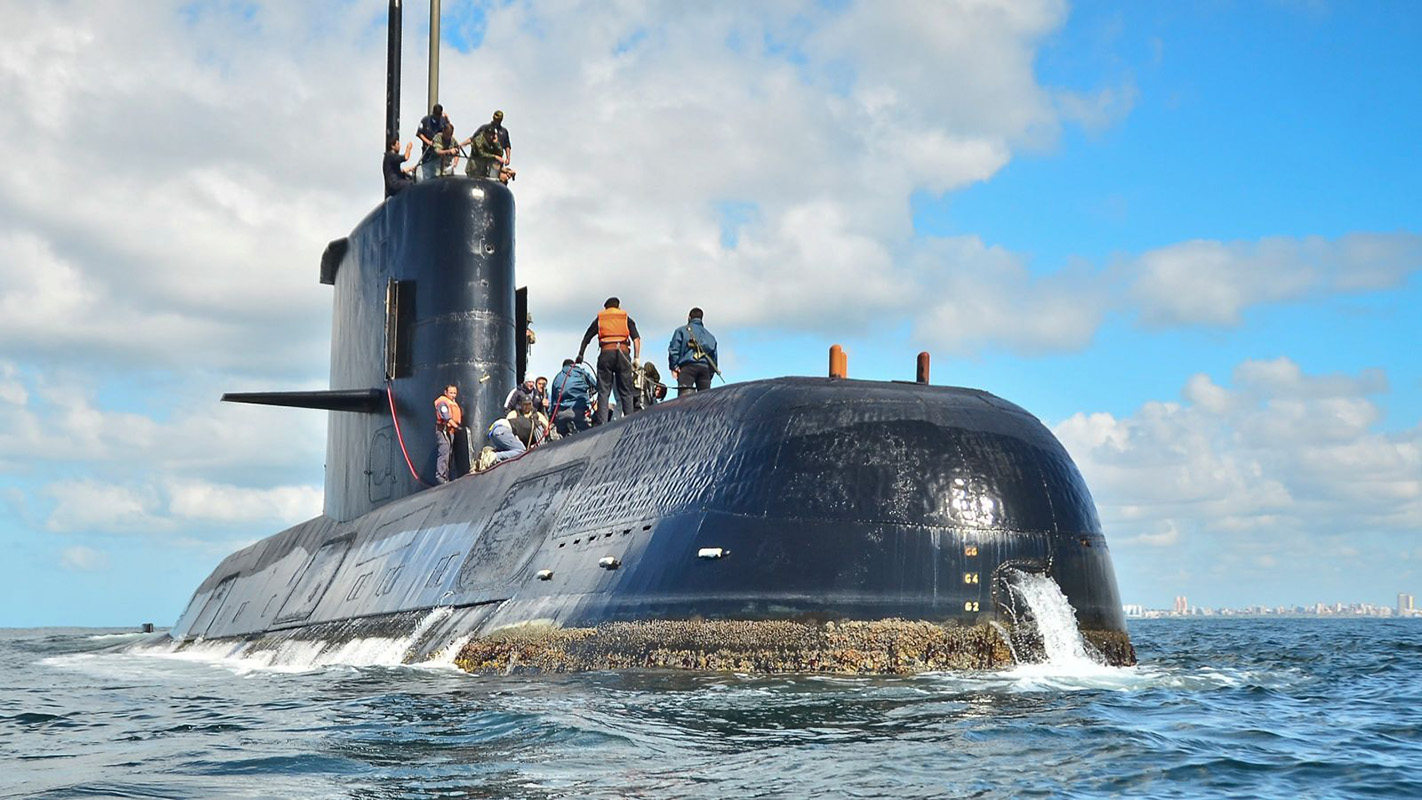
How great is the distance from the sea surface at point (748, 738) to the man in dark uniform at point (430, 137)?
7.72 meters

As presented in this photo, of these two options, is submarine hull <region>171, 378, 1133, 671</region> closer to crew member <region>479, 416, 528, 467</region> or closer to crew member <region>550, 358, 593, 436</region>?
crew member <region>479, 416, 528, 467</region>

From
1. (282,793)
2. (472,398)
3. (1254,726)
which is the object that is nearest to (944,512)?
(1254,726)

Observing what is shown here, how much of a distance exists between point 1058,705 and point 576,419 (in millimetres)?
8898

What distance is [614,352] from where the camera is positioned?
1499 cm

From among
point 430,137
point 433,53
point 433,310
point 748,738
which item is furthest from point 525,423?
point 748,738

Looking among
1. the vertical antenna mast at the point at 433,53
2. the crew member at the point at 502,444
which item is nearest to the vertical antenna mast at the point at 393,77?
the vertical antenna mast at the point at 433,53

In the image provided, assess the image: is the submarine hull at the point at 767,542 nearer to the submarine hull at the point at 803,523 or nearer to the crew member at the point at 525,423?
the submarine hull at the point at 803,523

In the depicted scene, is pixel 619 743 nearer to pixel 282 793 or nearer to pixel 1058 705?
pixel 282 793

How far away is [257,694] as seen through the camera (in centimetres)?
1123

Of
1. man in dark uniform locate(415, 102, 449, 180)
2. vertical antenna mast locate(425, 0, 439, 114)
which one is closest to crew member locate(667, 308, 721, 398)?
man in dark uniform locate(415, 102, 449, 180)

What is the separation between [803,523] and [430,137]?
9339 millimetres

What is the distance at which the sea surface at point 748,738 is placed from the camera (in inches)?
238

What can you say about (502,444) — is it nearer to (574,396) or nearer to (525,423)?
(525,423)

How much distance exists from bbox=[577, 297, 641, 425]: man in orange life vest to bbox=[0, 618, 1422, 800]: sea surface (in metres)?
4.66
